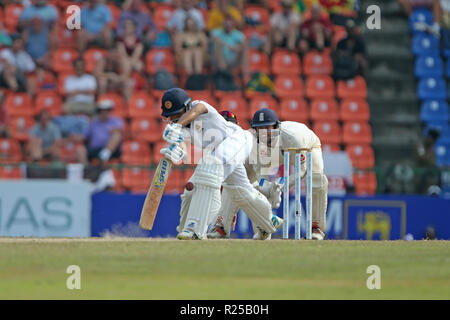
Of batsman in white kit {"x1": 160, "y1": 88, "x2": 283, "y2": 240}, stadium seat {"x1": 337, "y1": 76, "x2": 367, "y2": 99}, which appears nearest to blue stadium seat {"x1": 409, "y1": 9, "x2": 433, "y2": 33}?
stadium seat {"x1": 337, "y1": 76, "x2": 367, "y2": 99}

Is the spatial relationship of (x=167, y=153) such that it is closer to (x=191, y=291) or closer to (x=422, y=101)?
(x=191, y=291)

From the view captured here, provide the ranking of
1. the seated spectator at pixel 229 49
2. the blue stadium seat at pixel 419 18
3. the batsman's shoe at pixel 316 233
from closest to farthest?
the batsman's shoe at pixel 316 233 < the seated spectator at pixel 229 49 < the blue stadium seat at pixel 419 18

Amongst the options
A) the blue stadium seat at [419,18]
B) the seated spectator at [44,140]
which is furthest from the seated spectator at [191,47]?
the blue stadium seat at [419,18]

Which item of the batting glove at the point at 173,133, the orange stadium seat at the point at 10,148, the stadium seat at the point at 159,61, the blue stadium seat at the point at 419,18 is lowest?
the batting glove at the point at 173,133

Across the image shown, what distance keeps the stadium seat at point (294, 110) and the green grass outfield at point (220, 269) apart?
825cm

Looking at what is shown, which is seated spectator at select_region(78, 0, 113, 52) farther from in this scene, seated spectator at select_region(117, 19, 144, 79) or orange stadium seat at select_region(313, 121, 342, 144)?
orange stadium seat at select_region(313, 121, 342, 144)

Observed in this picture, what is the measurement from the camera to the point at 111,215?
15719 mm

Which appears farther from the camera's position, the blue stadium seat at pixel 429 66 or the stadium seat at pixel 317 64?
the blue stadium seat at pixel 429 66

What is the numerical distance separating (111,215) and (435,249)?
6.93m

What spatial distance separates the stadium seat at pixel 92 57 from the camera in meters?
18.7

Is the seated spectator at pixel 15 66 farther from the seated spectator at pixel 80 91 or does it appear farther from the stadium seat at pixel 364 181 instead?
the stadium seat at pixel 364 181

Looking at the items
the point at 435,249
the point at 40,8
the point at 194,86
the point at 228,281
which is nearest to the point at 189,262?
the point at 228,281

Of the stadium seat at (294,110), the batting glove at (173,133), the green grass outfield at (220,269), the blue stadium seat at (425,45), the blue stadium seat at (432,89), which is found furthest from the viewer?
the blue stadium seat at (425,45)

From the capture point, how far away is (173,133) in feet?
32.3
